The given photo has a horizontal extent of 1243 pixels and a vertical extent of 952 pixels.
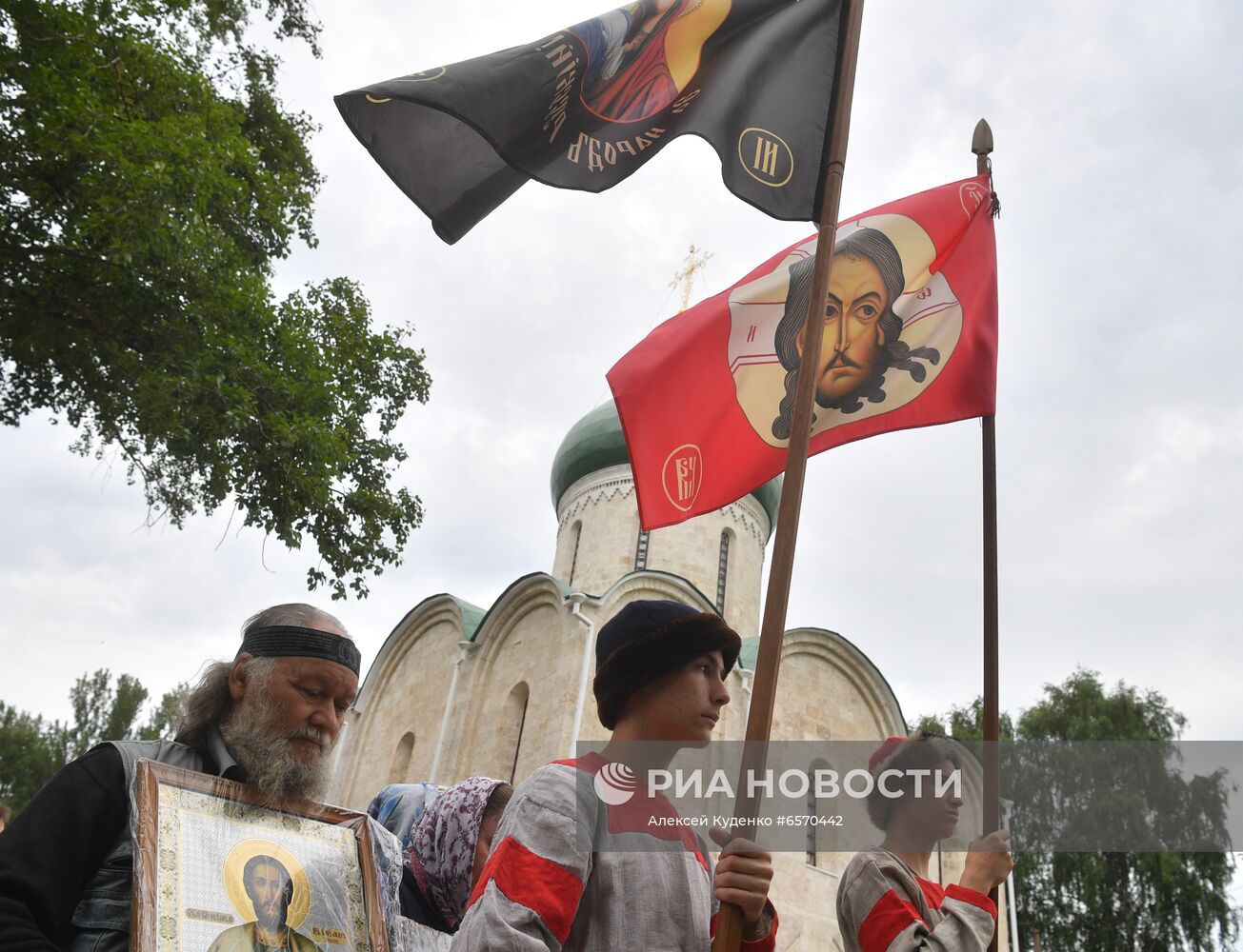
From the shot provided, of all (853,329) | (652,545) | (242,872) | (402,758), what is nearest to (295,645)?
(242,872)

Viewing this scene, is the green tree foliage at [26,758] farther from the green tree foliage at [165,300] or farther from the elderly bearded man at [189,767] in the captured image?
the elderly bearded man at [189,767]

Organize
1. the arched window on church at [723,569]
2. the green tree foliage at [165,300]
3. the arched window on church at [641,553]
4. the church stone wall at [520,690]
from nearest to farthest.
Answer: the green tree foliage at [165,300]
the church stone wall at [520,690]
the arched window on church at [641,553]
the arched window on church at [723,569]

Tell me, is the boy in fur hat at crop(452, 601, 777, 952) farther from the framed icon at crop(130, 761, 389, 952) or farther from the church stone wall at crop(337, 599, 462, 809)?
the church stone wall at crop(337, 599, 462, 809)

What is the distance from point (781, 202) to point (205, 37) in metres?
8.86

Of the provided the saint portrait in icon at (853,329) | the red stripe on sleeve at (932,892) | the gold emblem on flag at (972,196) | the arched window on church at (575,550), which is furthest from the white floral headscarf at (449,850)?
the arched window on church at (575,550)

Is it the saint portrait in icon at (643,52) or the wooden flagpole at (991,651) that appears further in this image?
the saint portrait in icon at (643,52)

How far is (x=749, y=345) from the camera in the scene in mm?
3756

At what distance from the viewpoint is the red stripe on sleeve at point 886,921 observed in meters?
2.44

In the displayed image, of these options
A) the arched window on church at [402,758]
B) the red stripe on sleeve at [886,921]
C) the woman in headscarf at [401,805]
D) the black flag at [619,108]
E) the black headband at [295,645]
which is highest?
the black flag at [619,108]

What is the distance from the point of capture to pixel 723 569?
15.7 metres

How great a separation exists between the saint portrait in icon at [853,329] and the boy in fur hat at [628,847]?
1561 millimetres

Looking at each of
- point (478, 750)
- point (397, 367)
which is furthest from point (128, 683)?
point (397, 367)

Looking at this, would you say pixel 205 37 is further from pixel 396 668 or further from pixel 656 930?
pixel 656 930

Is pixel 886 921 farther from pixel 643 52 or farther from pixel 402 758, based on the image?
pixel 402 758
